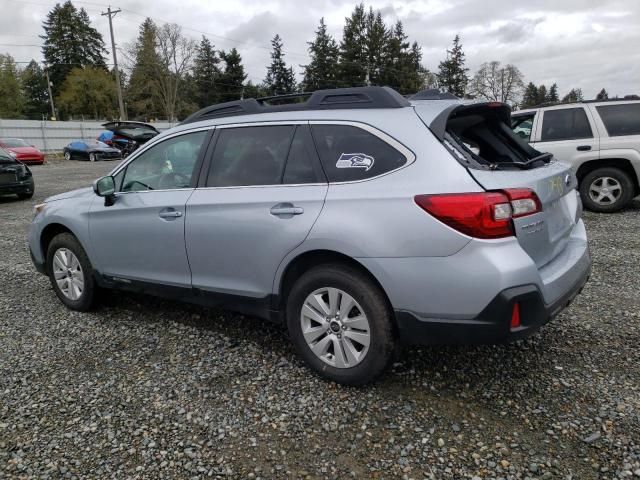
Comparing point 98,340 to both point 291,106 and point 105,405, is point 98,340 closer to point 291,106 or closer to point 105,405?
point 105,405

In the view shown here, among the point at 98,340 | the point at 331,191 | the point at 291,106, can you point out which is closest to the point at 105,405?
the point at 98,340

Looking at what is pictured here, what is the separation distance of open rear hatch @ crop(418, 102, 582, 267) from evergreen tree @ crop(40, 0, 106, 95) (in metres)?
83.9

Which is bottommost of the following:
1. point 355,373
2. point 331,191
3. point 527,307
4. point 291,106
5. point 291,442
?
point 291,442

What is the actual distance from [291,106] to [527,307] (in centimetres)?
192

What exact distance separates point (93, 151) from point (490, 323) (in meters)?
28.2

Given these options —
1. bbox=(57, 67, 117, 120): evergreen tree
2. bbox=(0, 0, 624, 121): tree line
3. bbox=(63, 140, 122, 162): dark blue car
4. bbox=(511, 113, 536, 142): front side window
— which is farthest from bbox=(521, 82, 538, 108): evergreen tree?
bbox=(511, 113, 536, 142): front side window

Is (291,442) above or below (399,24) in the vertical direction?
below

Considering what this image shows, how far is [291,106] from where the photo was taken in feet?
10.8

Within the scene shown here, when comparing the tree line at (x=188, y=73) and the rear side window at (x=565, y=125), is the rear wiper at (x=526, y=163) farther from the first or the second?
the tree line at (x=188, y=73)

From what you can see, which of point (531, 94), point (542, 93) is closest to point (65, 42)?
point (531, 94)

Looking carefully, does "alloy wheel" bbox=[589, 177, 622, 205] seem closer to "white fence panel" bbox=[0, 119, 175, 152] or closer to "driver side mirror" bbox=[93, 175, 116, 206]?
"driver side mirror" bbox=[93, 175, 116, 206]

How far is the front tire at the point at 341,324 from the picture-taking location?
2.76 m

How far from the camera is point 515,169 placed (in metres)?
2.88

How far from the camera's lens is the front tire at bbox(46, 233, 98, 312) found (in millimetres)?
4336
